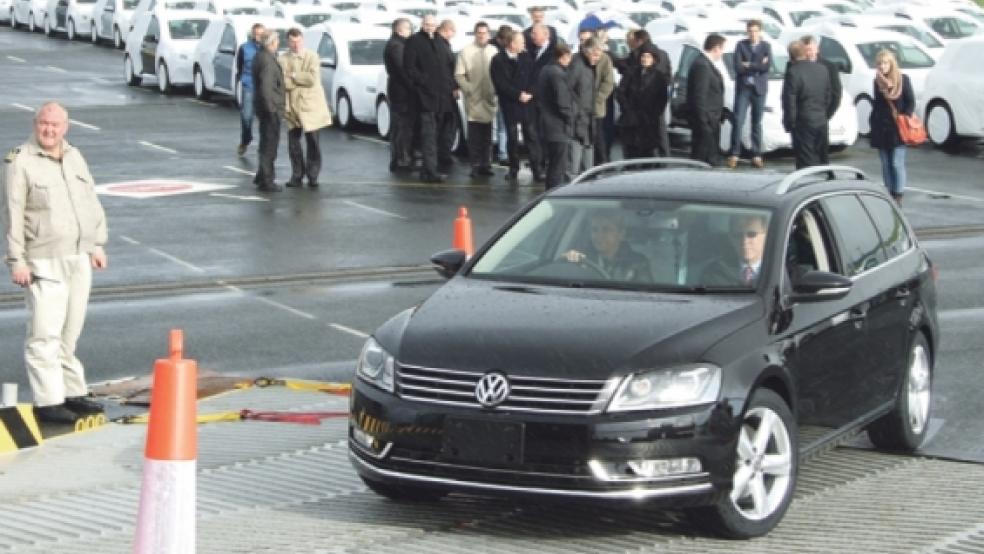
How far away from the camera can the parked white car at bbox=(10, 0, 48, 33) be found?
56.4 m

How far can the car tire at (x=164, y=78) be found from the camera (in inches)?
1516

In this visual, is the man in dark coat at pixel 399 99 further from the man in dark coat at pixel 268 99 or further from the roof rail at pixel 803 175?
the roof rail at pixel 803 175

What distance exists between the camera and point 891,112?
23.5m

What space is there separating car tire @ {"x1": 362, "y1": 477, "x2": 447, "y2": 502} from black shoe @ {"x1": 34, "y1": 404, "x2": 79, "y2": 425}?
8.21ft

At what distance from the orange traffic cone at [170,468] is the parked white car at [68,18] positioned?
4655cm

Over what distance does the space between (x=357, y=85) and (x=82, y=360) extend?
17990 millimetres

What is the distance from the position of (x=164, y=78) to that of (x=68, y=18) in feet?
53.0

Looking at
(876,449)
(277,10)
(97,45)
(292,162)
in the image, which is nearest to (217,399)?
(876,449)

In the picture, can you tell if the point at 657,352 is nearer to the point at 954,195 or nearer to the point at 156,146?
the point at 954,195

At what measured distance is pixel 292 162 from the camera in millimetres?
25219

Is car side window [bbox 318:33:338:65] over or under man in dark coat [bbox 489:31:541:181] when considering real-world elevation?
under

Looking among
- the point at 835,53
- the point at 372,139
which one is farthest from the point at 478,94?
the point at 835,53

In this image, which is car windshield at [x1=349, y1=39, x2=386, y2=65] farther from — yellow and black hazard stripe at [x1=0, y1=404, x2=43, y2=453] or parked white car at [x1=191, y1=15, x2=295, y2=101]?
yellow and black hazard stripe at [x1=0, y1=404, x2=43, y2=453]

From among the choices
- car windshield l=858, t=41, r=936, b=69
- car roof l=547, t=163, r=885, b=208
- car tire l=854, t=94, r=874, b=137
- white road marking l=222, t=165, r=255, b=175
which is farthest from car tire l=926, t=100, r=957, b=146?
car roof l=547, t=163, r=885, b=208
